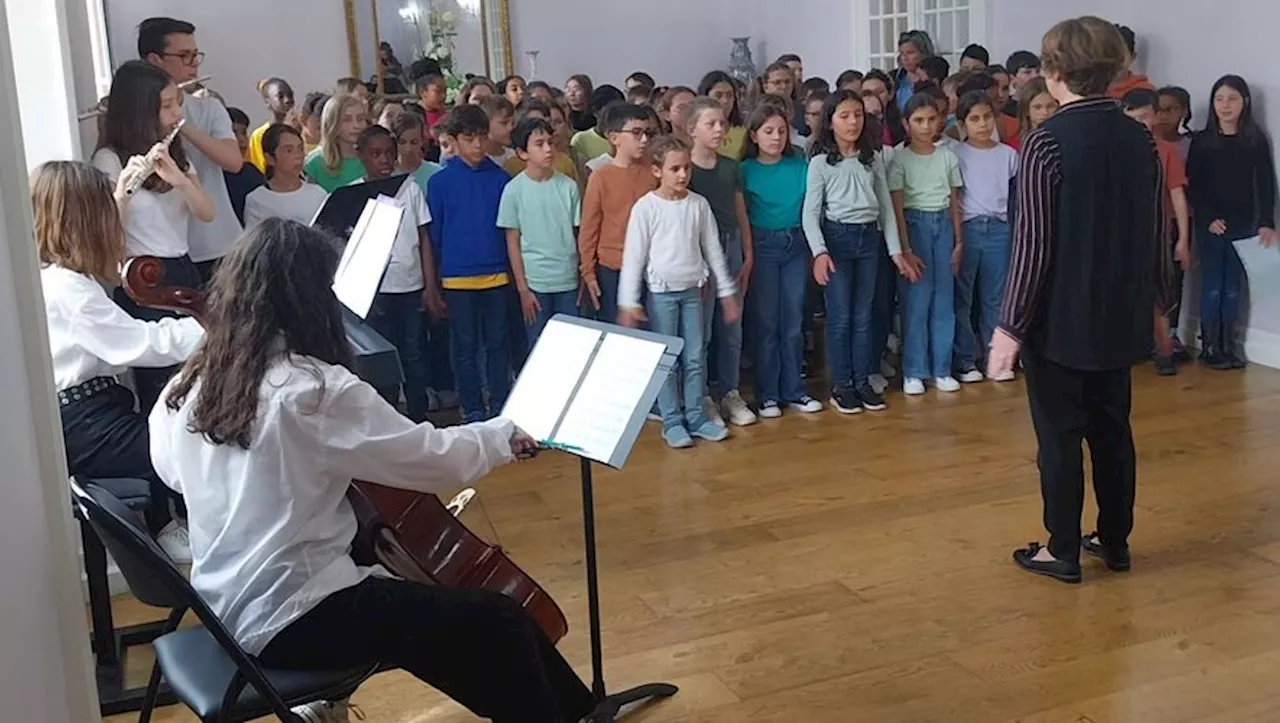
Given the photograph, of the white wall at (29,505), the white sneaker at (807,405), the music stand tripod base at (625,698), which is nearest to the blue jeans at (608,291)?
the white sneaker at (807,405)

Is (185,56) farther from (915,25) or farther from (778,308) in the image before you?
(915,25)

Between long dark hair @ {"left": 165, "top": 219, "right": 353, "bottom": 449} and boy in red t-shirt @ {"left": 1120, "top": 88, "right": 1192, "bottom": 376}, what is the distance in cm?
405

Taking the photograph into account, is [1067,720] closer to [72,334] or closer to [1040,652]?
[1040,652]

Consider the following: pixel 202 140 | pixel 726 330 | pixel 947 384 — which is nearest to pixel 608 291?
pixel 726 330

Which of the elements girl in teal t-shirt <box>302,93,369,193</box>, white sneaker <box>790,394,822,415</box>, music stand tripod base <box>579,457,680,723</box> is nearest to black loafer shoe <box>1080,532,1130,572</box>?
music stand tripod base <box>579,457,680,723</box>

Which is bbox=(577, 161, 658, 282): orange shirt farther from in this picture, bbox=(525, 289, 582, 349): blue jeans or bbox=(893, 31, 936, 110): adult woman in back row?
bbox=(893, 31, 936, 110): adult woman in back row

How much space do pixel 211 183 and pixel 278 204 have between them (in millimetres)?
423

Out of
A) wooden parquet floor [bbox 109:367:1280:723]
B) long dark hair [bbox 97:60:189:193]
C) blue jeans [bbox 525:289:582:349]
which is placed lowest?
wooden parquet floor [bbox 109:367:1280:723]

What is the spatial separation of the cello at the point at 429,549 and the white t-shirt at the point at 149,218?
1697 millimetres

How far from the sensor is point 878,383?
5.48 meters

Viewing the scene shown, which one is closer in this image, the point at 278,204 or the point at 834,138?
the point at 278,204

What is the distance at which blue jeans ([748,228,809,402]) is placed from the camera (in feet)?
16.7

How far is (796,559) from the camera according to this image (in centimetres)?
368

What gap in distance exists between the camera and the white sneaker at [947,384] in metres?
5.41
